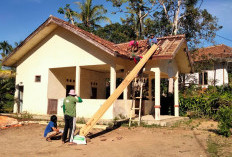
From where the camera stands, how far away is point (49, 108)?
44.3 feet

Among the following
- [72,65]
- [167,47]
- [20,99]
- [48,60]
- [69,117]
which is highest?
[167,47]

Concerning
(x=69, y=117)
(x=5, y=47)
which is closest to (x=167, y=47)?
(x=69, y=117)

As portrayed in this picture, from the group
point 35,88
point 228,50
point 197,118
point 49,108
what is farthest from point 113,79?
point 228,50

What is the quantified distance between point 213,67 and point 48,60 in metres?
16.5

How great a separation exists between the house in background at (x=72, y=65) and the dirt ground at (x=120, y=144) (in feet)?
7.99

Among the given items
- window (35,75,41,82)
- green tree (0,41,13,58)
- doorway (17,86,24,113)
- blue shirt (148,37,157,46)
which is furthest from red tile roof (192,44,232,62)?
green tree (0,41,13,58)

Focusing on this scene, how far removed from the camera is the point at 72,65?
12.6 meters

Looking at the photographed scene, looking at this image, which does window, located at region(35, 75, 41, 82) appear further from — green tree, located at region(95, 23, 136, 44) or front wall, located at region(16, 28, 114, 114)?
green tree, located at region(95, 23, 136, 44)

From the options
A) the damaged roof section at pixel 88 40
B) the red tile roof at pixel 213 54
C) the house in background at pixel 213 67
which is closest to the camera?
the damaged roof section at pixel 88 40

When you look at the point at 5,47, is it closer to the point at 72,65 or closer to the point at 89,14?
the point at 89,14

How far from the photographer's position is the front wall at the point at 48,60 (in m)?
12.2

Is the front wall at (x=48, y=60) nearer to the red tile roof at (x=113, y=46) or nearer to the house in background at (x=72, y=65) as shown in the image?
the house in background at (x=72, y=65)

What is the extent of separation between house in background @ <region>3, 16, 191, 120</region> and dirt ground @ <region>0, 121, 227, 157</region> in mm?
2434

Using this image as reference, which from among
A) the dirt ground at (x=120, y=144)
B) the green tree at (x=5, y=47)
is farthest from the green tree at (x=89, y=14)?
the dirt ground at (x=120, y=144)
